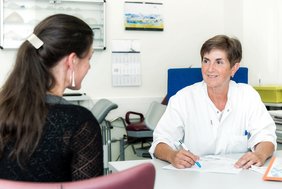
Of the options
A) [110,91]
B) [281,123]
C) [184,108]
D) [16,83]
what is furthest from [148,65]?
[16,83]

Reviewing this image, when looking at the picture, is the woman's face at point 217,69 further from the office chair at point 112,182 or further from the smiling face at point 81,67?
the office chair at point 112,182

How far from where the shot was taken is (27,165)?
97 cm

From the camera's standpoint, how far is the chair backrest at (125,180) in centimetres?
70

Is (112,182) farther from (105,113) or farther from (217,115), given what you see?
(105,113)

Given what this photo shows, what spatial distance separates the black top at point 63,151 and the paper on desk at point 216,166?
622 millimetres

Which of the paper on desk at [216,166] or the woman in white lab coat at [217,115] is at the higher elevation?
the woman in white lab coat at [217,115]

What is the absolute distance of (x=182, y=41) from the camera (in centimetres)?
427

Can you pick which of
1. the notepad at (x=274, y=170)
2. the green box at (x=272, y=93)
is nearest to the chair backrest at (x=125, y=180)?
the notepad at (x=274, y=170)

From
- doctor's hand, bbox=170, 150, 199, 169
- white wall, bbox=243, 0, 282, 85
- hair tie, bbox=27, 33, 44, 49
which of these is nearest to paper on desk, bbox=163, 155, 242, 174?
doctor's hand, bbox=170, 150, 199, 169

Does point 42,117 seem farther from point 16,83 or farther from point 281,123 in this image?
point 281,123

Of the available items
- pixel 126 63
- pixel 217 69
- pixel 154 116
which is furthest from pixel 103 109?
pixel 217 69

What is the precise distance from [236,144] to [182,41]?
2.39 metres

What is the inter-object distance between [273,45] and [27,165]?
328cm

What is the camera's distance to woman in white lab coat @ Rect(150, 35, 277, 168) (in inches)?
79.0
